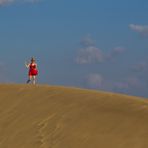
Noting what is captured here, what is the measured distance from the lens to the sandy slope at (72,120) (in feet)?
53.1

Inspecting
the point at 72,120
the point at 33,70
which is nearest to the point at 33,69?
the point at 33,70

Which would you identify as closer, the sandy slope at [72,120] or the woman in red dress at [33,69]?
the sandy slope at [72,120]

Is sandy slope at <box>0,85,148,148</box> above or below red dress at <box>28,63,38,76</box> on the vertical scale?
below

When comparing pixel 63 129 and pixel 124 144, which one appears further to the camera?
pixel 63 129

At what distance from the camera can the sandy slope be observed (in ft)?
53.1

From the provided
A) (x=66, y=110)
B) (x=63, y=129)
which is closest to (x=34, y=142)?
(x=63, y=129)

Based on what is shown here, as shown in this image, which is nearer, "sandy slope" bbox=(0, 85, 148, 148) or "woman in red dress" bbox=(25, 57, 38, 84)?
"sandy slope" bbox=(0, 85, 148, 148)

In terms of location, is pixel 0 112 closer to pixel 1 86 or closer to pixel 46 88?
pixel 46 88

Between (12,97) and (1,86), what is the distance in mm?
2612

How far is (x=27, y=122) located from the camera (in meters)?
19.1

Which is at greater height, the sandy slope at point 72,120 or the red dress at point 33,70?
the red dress at point 33,70

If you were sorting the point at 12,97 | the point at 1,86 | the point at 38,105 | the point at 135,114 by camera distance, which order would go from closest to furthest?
the point at 135,114 → the point at 38,105 → the point at 12,97 → the point at 1,86

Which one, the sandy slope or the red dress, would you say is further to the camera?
the red dress

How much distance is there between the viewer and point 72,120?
59.3ft
